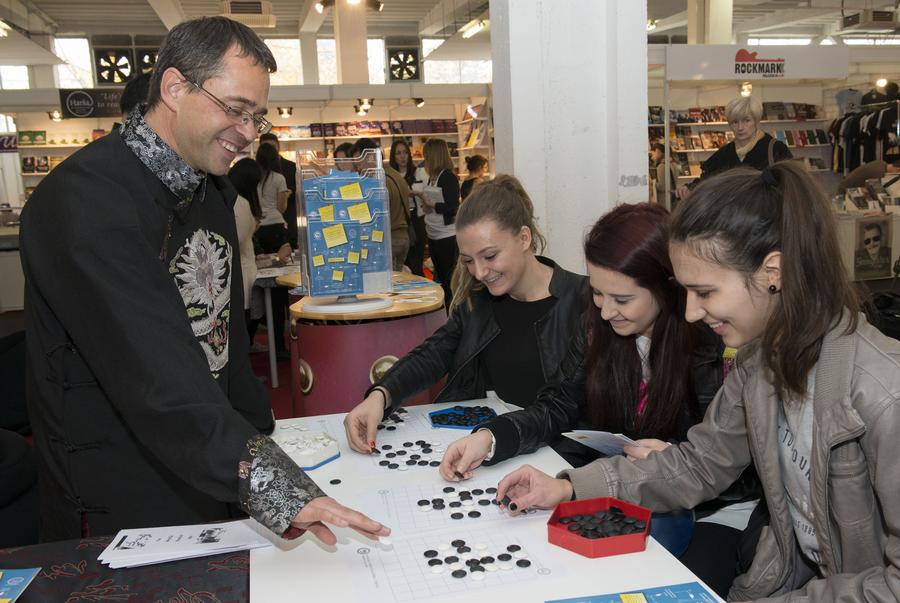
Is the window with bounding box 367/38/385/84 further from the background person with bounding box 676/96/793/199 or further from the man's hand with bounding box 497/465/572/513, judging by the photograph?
the man's hand with bounding box 497/465/572/513

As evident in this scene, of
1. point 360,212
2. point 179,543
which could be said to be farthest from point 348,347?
point 179,543

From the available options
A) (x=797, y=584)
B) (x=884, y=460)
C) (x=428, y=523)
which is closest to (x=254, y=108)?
(x=428, y=523)

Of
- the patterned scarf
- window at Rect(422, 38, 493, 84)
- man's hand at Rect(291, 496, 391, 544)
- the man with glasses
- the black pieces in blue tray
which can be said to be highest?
window at Rect(422, 38, 493, 84)

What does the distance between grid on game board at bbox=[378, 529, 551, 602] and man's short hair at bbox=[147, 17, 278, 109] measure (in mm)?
1046

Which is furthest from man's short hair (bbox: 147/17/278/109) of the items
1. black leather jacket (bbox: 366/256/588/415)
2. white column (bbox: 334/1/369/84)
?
white column (bbox: 334/1/369/84)

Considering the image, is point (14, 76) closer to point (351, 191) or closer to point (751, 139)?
point (751, 139)

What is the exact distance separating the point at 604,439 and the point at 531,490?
0.34 metres

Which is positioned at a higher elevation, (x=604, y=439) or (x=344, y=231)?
(x=344, y=231)

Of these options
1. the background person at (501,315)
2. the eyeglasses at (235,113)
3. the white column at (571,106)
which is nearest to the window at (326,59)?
the white column at (571,106)

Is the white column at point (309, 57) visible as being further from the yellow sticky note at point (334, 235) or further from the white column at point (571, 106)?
the yellow sticky note at point (334, 235)

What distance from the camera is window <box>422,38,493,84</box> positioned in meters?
18.3

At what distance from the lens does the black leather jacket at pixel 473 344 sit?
2508 millimetres

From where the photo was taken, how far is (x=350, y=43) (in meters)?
13.1

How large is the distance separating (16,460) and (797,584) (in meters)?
2.04
